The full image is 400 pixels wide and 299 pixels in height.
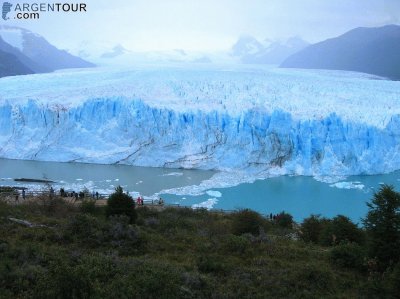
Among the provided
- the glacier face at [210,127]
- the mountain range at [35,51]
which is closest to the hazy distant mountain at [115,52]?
the mountain range at [35,51]

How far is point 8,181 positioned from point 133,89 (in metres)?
7.13

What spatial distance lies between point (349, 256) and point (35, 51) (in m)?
45.6

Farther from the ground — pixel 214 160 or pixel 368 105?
pixel 368 105

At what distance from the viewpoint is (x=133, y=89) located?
20328 mm

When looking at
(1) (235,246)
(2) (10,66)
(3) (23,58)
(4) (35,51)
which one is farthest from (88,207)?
(4) (35,51)

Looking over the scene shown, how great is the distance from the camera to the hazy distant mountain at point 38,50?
148 ft

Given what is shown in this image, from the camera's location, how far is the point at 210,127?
61.1ft

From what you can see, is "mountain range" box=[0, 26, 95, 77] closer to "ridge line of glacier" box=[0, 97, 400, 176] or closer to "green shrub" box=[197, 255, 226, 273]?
"ridge line of glacier" box=[0, 97, 400, 176]

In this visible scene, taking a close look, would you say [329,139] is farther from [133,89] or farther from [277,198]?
[133,89]

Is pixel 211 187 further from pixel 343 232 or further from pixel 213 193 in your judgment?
pixel 343 232

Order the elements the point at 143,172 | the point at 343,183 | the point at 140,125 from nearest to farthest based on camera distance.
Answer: the point at 343,183 < the point at 143,172 < the point at 140,125

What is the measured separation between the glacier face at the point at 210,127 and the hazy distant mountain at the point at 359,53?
21441 millimetres

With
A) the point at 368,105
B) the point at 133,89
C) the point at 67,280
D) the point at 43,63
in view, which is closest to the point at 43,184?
the point at 133,89

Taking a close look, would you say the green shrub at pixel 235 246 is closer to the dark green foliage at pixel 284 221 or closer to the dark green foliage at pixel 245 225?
the dark green foliage at pixel 245 225
